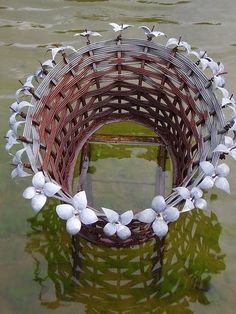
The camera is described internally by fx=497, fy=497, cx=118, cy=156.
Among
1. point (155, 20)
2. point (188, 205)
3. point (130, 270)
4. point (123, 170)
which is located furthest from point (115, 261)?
point (155, 20)

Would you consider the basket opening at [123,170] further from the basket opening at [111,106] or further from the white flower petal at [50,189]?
the white flower petal at [50,189]

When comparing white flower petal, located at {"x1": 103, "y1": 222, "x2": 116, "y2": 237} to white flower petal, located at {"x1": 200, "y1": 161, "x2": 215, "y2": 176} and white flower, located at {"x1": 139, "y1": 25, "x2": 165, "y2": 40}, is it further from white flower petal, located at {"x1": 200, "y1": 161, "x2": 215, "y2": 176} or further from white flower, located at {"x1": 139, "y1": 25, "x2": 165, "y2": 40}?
white flower, located at {"x1": 139, "y1": 25, "x2": 165, "y2": 40}

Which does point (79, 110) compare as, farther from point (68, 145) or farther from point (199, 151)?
point (199, 151)

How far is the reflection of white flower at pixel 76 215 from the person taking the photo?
35.7 inches

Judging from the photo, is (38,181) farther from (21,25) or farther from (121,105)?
(21,25)

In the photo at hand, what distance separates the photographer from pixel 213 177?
0.98 m

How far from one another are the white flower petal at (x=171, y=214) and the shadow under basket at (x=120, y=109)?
81mm

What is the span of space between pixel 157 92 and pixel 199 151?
31cm

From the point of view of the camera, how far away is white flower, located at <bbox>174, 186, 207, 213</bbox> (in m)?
0.94

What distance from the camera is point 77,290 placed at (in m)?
1.29

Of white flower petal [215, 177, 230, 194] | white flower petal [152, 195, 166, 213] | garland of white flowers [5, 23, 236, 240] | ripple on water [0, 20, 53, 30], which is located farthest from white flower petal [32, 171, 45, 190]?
ripple on water [0, 20, 53, 30]

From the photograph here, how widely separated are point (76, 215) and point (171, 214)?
0.58 feet

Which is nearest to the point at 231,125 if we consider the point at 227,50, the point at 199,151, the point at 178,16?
the point at 199,151

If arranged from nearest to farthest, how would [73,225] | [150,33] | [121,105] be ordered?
1. [73,225]
2. [150,33]
3. [121,105]
